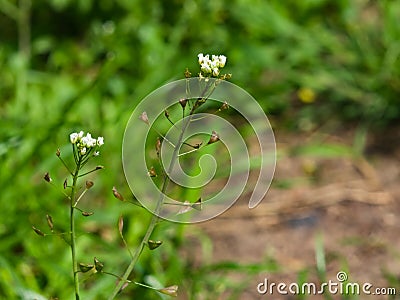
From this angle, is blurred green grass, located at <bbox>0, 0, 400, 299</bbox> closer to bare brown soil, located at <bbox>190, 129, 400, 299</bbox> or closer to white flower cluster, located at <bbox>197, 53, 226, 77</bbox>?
bare brown soil, located at <bbox>190, 129, 400, 299</bbox>

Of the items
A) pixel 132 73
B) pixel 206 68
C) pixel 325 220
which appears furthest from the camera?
pixel 132 73

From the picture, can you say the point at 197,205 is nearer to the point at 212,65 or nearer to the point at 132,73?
the point at 212,65

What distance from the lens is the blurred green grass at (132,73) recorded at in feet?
7.77

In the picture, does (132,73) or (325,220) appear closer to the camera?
(325,220)

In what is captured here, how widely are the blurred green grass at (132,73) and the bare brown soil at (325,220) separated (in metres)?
0.20

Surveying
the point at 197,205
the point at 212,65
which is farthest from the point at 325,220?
the point at 212,65

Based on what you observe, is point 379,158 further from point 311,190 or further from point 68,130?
point 68,130

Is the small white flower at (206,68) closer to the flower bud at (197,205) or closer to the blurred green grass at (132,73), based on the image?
the flower bud at (197,205)

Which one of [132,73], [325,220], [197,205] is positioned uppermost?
[132,73]

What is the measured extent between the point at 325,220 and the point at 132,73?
3.52ft

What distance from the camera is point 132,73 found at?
325cm

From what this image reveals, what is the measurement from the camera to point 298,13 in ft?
11.5

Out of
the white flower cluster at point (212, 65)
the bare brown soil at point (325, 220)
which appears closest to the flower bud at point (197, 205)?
the white flower cluster at point (212, 65)

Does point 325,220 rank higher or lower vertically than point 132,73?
lower
